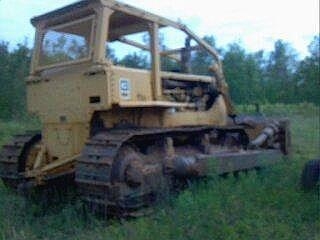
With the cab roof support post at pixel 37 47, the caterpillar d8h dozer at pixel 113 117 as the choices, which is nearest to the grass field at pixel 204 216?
the caterpillar d8h dozer at pixel 113 117

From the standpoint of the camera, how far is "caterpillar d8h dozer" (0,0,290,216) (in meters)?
6.88

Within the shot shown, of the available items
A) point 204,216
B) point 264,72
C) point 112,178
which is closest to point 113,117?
point 112,178

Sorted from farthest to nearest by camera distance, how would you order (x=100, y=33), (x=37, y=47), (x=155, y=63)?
1. (x=37, y=47)
2. (x=155, y=63)
3. (x=100, y=33)

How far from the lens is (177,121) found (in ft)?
27.5

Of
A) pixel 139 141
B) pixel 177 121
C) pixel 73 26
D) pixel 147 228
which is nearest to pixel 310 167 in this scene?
pixel 177 121

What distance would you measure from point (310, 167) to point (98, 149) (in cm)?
308

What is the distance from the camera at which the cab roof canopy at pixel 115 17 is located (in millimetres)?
7508

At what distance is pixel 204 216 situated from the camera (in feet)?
21.2

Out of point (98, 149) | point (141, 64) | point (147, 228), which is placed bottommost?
point (147, 228)

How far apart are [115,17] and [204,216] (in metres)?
3.05

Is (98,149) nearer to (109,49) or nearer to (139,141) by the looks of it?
(139,141)

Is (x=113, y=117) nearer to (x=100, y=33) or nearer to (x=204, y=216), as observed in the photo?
(x=100, y=33)

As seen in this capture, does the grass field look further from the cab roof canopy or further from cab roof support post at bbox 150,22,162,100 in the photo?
the cab roof canopy

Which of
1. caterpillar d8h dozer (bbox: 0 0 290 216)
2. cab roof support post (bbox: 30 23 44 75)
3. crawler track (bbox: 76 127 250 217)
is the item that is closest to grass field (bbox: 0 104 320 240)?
crawler track (bbox: 76 127 250 217)
